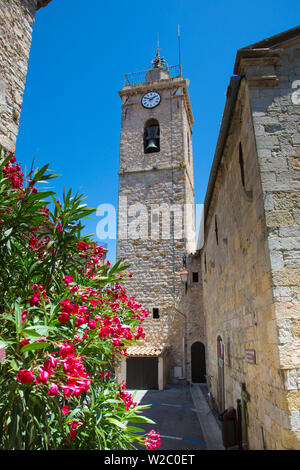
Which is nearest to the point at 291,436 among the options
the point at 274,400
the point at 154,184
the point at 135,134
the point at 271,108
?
the point at 274,400

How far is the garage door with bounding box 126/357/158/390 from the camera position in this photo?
37.7 feet

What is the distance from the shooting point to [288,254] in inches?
115

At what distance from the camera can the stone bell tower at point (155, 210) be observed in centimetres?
1282

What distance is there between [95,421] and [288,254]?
88.1 inches

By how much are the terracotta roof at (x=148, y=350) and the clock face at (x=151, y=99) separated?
11941 mm

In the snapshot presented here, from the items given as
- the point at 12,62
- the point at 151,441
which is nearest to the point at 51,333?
the point at 151,441

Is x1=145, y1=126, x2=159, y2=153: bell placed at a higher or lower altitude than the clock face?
lower

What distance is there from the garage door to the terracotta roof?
312 mm

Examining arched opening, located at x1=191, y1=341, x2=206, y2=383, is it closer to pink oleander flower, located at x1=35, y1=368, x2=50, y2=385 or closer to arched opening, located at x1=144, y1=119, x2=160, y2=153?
arched opening, located at x1=144, y1=119, x2=160, y2=153

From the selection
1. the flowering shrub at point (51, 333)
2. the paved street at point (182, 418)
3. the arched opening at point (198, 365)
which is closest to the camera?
the flowering shrub at point (51, 333)

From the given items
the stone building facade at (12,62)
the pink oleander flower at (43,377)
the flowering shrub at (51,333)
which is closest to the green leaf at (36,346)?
the flowering shrub at (51,333)

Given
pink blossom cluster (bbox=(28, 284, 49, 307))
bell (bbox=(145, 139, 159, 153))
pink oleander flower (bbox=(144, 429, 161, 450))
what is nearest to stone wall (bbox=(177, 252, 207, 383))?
bell (bbox=(145, 139, 159, 153))

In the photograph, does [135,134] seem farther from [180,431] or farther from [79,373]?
[79,373]

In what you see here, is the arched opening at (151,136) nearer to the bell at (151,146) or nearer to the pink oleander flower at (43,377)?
the bell at (151,146)
